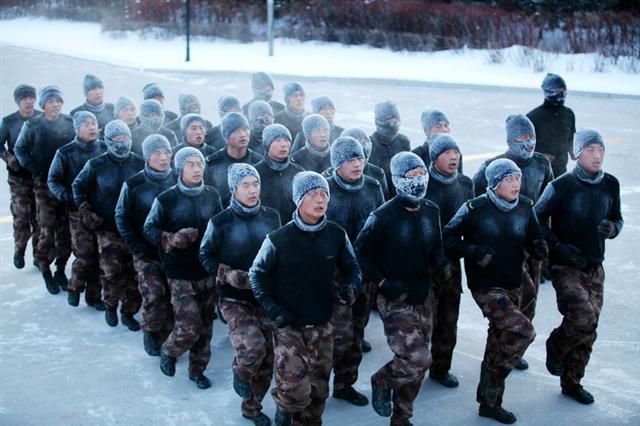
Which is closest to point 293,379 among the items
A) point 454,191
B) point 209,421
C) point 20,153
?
point 209,421

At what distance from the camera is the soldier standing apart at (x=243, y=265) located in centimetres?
686

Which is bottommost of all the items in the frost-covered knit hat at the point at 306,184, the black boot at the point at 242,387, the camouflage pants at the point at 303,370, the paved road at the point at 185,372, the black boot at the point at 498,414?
the paved road at the point at 185,372

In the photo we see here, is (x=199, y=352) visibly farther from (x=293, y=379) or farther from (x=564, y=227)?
(x=564, y=227)

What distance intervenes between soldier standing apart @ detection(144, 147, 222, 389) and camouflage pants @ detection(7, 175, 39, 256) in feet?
11.2

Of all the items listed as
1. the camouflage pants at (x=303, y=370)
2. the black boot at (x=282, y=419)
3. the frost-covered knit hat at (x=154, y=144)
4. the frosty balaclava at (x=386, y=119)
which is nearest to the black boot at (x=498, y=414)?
the camouflage pants at (x=303, y=370)

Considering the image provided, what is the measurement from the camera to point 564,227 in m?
7.34

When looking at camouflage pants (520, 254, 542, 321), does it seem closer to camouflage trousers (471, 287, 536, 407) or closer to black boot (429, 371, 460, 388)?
camouflage trousers (471, 287, 536, 407)

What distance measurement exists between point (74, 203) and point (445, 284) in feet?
12.6

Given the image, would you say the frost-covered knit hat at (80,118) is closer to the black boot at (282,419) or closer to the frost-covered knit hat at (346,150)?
the frost-covered knit hat at (346,150)

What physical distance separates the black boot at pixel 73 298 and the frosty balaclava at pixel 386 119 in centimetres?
347

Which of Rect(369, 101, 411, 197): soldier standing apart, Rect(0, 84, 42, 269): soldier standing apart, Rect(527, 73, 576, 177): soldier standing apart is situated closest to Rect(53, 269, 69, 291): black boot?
Rect(0, 84, 42, 269): soldier standing apart

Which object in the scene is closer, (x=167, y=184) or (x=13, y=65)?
(x=167, y=184)

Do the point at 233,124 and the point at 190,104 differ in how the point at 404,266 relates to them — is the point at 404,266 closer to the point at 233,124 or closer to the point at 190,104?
the point at 233,124

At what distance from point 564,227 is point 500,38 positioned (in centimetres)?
2101
